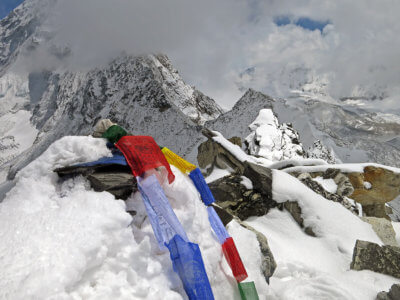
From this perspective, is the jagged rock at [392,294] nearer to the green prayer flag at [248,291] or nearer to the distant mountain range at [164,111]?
the green prayer flag at [248,291]

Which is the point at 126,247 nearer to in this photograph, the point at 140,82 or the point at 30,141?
the point at 140,82

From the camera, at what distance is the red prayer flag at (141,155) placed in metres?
3.73

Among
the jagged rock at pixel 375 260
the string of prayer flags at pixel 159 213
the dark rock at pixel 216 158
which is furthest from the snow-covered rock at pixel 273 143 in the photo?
the string of prayer flags at pixel 159 213

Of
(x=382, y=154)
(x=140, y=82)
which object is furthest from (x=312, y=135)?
(x=382, y=154)

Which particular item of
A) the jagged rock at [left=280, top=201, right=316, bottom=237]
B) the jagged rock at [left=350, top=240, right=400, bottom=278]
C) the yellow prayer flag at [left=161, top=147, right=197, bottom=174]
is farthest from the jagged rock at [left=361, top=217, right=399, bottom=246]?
the yellow prayer flag at [left=161, top=147, right=197, bottom=174]

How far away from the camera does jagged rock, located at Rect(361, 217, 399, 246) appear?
694cm

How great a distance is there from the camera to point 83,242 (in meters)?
2.65

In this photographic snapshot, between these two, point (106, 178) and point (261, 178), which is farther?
point (261, 178)

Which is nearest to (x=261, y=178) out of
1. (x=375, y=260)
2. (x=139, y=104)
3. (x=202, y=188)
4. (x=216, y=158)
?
(x=375, y=260)

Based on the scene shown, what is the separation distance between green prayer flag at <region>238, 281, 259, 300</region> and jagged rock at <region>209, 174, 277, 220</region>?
10.4 feet

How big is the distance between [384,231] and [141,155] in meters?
6.66

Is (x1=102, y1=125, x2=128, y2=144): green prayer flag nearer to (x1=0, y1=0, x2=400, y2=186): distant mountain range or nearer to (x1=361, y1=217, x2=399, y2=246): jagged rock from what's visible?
(x1=361, y1=217, x2=399, y2=246): jagged rock

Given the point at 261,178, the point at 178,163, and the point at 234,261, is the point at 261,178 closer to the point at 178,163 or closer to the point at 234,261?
the point at 178,163

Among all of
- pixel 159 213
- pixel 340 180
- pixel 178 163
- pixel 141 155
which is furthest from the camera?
pixel 340 180
